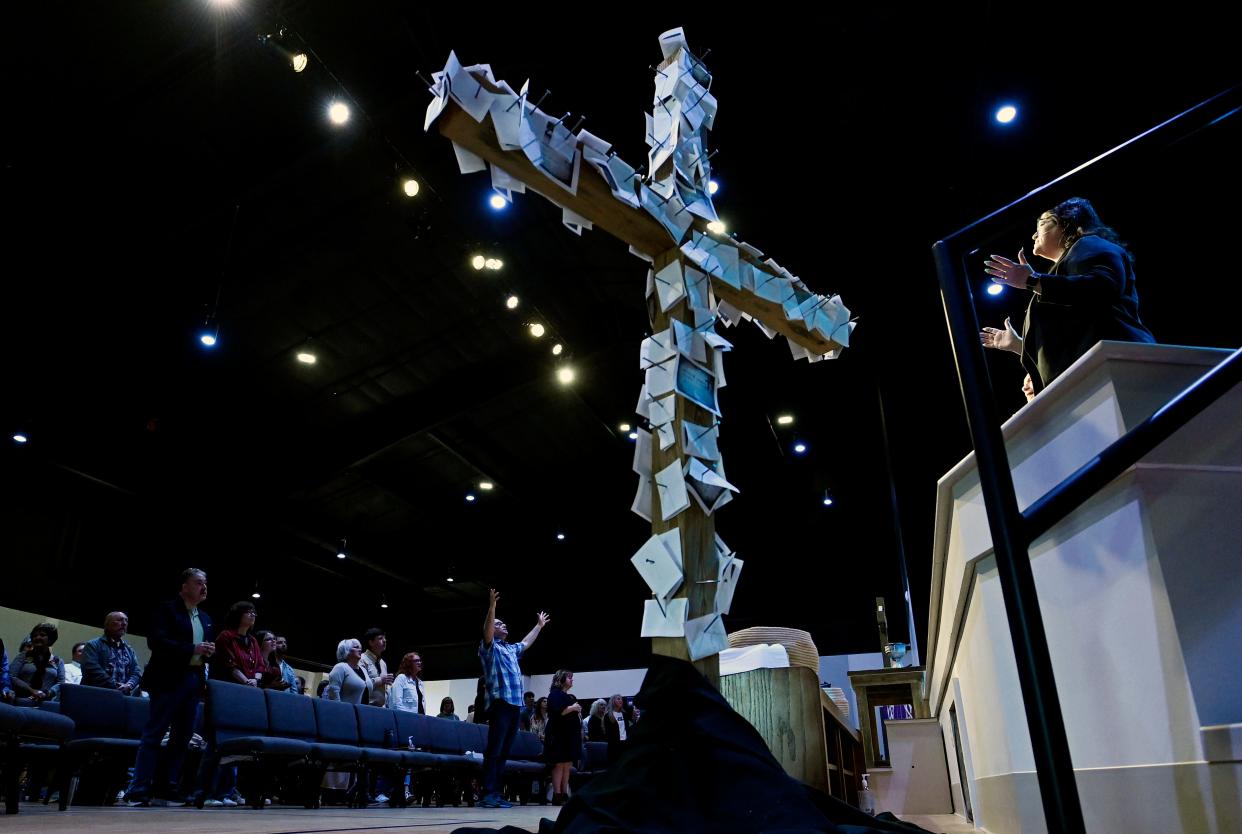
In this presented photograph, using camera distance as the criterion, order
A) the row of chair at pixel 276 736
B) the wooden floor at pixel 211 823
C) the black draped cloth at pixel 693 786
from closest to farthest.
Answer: the black draped cloth at pixel 693 786, the wooden floor at pixel 211 823, the row of chair at pixel 276 736

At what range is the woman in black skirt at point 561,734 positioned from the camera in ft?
19.2

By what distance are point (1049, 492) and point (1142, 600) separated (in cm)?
35

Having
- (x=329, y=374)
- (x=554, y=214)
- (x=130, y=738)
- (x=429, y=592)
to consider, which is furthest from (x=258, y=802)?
(x=429, y=592)

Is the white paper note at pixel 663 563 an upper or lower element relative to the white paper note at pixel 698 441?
lower

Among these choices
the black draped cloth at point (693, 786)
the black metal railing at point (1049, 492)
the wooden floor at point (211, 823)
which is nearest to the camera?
the black metal railing at point (1049, 492)

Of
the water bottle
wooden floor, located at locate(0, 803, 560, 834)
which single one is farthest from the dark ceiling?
the water bottle

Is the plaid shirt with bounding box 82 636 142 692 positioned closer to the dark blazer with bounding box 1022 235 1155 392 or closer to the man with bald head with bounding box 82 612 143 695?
the man with bald head with bounding box 82 612 143 695

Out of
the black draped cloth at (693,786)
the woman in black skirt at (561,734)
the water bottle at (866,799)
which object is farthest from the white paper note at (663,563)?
the woman in black skirt at (561,734)

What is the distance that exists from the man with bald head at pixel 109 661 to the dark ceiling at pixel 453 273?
3176mm

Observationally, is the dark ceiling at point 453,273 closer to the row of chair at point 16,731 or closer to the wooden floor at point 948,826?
the wooden floor at point 948,826

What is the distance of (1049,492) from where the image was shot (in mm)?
696

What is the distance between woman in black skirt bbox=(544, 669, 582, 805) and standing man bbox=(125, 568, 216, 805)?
261cm

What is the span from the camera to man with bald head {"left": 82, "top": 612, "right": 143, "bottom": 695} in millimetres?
4836

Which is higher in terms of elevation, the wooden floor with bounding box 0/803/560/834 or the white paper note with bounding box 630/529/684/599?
the white paper note with bounding box 630/529/684/599
